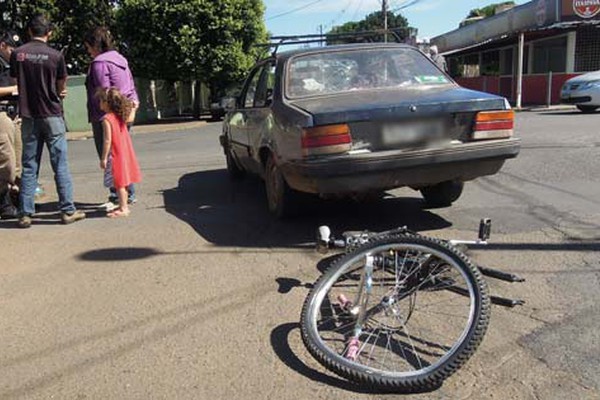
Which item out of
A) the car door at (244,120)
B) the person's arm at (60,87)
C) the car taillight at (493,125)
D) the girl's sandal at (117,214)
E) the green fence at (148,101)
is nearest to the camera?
the car taillight at (493,125)

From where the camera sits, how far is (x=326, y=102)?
5332 millimetres

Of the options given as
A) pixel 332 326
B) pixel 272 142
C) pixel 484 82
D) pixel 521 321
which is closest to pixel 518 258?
pixel 521 321

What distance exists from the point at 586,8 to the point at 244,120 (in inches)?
762

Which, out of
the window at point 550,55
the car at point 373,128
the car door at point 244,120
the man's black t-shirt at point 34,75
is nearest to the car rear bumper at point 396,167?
the car at point 373,128

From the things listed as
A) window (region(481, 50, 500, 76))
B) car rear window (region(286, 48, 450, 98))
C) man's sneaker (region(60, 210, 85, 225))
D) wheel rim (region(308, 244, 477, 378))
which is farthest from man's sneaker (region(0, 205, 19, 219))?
window (region(481, 50, 500, 76))

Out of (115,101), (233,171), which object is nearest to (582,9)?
(233,171)

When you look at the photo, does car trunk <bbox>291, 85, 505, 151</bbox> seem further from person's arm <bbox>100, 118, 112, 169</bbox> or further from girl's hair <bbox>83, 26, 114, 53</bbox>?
girl's hair <bbox>83, 26, 114, 53</bbox>

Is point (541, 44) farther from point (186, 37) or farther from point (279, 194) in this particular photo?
point (279, 194)

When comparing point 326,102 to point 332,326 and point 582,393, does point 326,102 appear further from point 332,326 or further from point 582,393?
point 582,393

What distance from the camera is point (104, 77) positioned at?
22.0 feet

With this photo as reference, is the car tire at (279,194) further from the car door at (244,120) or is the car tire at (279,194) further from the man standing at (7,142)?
the man standing at (7,142)

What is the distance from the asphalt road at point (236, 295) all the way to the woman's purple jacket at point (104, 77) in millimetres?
1126

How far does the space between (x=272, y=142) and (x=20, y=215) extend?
2.64 meters

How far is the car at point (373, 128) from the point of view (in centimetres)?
489
